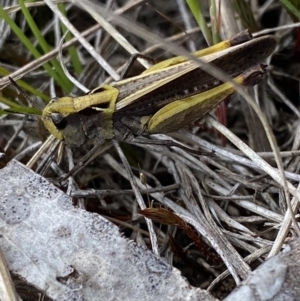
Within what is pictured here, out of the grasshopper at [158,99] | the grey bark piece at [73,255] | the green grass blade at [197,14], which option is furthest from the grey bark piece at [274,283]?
the green grass blade at [197,14]

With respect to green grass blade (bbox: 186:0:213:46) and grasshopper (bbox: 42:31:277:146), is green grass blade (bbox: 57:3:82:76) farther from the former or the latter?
green grass blade (bbox: 186:0:213:46)

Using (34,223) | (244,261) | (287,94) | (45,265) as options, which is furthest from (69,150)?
(287,94)

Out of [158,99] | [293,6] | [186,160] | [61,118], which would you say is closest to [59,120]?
[61,118]


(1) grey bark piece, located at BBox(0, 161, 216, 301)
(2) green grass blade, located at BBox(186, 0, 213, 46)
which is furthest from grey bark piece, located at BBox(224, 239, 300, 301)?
(2) green grass blade, located at BBox(186, 0, 213, 46)

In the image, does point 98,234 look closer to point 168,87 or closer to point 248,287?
point 248,287

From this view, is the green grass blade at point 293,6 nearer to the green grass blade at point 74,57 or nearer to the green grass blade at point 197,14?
the green grass blade at point 197,14

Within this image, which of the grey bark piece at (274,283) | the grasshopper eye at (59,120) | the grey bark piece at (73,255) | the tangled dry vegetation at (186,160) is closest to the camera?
the grey bark piece at (274,283)

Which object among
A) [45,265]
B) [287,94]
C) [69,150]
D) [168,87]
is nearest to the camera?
[45,265]
